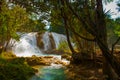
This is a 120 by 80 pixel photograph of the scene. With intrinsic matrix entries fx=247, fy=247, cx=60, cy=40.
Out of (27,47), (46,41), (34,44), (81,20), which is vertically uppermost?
(81,20)

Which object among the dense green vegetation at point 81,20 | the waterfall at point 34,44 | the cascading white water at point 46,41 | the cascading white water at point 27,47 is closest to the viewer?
the dense green vegetation at point 81,20

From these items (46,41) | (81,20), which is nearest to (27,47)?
(46,41)

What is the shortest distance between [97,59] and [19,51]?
79.3 ft

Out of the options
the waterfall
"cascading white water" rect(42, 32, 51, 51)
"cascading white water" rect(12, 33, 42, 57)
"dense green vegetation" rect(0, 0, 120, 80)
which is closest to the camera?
"dense green vegetation" rect(0, 0, 120, 80)

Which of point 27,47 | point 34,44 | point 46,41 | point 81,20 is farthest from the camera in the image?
point 46,41

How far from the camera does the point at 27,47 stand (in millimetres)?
43844

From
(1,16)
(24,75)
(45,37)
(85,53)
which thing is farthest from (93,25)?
(45,37)

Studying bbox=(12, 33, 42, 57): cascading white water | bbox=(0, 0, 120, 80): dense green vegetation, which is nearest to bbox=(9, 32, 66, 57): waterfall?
bbox=(12, 33, 42, 57): cascading white water

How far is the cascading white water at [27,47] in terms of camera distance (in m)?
42.4

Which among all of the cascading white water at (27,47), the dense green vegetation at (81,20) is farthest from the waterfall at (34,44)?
the dense green vegetation at (81,20)

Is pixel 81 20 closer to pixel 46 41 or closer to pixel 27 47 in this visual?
pixel 27 47

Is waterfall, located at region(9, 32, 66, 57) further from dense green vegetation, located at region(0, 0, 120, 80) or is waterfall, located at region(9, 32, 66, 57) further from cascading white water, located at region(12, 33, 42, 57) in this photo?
dense green vegetation, located at region(0, 0, 120, 80)

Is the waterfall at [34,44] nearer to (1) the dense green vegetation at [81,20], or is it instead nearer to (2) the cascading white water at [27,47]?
(2) the cascading white water at [27,47]

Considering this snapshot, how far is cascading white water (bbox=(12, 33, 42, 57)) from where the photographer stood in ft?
139
